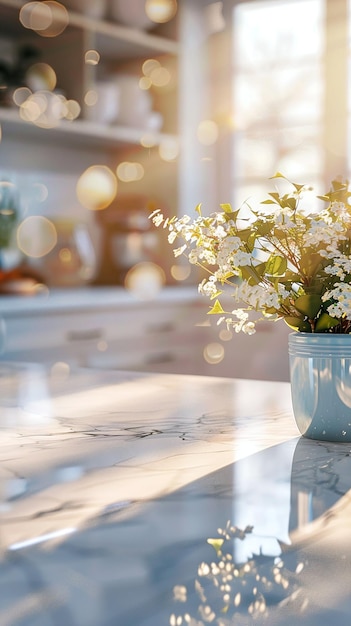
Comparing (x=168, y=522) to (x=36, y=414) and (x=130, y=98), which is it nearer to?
(x=36, y=414)

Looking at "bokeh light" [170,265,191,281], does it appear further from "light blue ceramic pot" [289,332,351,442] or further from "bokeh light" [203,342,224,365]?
"light blue ceramic pot" [289,332,351,442]

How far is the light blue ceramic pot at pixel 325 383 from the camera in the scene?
0.89m

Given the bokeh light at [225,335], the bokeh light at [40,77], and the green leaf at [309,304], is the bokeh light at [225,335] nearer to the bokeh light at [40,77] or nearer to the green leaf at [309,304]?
the bokeh light at [40,77]

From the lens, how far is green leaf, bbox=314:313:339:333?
91 centimetres

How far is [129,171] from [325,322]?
3.23 m

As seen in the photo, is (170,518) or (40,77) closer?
(170,518)

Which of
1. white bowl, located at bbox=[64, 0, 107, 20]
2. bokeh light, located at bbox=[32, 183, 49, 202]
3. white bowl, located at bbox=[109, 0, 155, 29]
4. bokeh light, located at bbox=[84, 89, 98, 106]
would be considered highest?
white bowl, located at bbox=[109, 0, 155, 29]

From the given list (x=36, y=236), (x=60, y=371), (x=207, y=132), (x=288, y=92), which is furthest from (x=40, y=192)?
(x=60, y=371)

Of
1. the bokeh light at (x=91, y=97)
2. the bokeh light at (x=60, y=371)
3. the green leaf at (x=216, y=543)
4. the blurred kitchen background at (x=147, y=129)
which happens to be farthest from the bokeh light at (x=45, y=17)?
the green leaf at (x=216, y=543)

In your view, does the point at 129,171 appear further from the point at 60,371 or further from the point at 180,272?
the point at 60,371

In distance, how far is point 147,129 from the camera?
3863 millimetres

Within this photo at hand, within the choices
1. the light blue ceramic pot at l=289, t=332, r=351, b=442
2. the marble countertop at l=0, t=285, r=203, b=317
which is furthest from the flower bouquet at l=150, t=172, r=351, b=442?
the marble countertop at l=0, t=285, r=203, b=317

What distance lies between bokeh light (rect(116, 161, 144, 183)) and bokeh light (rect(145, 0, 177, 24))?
693 mm

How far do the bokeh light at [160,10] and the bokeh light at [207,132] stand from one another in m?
0.54
